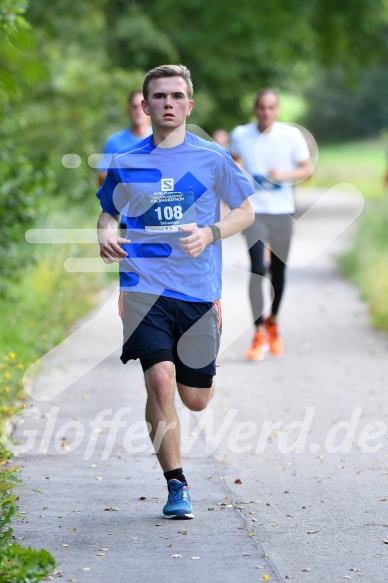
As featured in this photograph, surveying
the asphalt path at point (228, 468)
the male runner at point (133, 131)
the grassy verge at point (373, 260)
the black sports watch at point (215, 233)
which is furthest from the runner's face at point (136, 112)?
the black sports watch at point (215, 233)

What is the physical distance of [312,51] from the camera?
1485 inches

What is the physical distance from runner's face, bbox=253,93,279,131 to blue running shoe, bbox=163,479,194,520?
18.3 ft

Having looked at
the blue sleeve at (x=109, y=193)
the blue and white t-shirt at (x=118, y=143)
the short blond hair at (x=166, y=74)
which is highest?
the short blond hair at (x=166, y=74)

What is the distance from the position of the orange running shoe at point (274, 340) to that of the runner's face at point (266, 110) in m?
1.76

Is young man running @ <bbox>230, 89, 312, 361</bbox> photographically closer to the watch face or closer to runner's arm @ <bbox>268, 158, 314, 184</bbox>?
runner's arm @ <bbox>268, 158, 314, 184</bbox>

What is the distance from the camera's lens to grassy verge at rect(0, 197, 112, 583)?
470 cm

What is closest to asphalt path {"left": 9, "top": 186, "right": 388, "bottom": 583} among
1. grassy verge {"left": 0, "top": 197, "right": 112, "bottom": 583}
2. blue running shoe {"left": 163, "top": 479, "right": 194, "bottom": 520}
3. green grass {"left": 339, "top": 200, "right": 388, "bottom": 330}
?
blue running shoe {"left": 163, "top": 479, "right": 194, "bottom": 520}

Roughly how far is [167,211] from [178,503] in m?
1.37

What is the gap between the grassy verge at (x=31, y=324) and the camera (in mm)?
4703

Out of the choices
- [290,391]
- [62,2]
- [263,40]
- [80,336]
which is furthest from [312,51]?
[290,391]

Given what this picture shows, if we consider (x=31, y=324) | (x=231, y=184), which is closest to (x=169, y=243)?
(x=231, y=184)

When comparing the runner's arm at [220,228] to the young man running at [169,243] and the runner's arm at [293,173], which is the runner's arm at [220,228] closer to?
the young man running at [169,243]

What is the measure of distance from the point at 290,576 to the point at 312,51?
33922mm

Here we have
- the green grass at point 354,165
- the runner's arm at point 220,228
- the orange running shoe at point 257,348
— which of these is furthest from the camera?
the green grass at point 354,165
